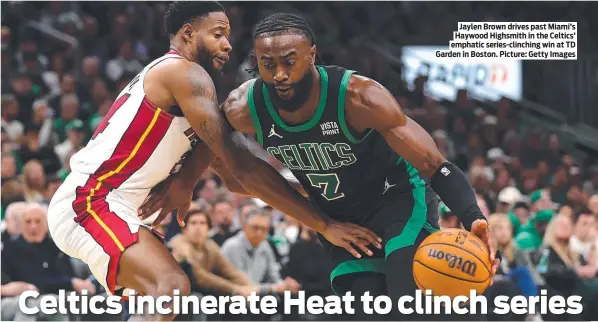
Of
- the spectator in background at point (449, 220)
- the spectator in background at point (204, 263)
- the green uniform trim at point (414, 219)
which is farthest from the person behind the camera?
the spectator in background at point (449, 220)

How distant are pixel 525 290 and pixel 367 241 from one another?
158 inches

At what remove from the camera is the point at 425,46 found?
1565 cm

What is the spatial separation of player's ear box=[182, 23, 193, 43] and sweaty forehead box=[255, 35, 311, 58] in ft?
1.61

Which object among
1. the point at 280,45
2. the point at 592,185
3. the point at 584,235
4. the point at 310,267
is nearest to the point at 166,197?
the point at 280,45

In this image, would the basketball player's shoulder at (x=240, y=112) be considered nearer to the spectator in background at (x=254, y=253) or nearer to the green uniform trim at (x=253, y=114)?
the green uniform trim at (x=253, y=114)

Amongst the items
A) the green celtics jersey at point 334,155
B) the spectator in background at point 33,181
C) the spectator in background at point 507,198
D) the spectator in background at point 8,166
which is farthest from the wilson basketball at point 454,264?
the spectator in background at point 507,198

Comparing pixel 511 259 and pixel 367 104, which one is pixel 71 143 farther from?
pixel 367 104

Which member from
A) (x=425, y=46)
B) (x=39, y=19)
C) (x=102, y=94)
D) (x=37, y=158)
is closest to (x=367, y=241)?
(x=37, y=158)

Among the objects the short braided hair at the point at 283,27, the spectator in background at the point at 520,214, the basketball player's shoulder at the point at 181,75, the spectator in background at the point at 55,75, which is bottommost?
the spectator in background at the point at 520,214

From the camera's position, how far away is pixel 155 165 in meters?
4.58

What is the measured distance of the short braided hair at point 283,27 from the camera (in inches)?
→ 172

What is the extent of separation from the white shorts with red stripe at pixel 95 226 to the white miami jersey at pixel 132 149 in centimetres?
3

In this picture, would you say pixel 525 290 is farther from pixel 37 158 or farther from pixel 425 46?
pixel 425 46

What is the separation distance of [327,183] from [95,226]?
47.8 inches
